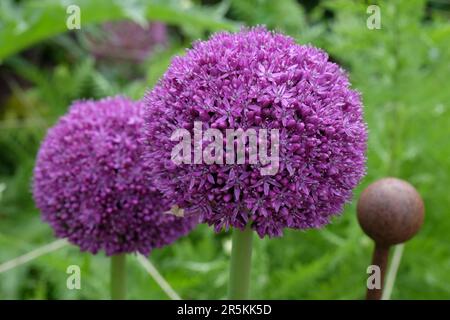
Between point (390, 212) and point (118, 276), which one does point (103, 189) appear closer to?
point (118, 276)

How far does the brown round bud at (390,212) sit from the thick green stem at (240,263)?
159 millimetres

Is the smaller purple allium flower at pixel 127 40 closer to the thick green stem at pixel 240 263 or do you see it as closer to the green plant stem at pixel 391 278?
the green plant stem at pixel 391 278

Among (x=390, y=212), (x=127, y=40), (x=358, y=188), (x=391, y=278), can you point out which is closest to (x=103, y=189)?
(x=390, y=212)

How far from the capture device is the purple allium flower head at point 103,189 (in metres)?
0.81

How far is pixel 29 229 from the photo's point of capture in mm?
1688

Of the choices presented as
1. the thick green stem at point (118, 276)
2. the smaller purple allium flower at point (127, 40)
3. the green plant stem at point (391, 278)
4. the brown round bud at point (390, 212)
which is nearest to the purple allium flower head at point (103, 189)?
the thick green stem at point (118, 276)

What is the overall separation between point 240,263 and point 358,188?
0.67 meters

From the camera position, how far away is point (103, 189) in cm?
80

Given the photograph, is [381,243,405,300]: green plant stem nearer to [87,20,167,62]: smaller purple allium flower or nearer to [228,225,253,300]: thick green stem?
[228,225,253,300]: thick green stem

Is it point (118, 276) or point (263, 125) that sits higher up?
point (263, 125)

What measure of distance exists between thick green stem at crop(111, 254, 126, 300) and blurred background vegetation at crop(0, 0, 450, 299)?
0.25m

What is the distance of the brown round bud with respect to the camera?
0.78 meters
